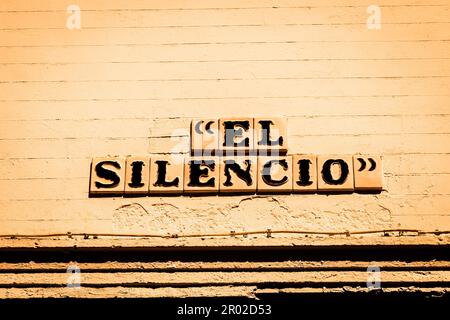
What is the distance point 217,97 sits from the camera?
5625 millimetres

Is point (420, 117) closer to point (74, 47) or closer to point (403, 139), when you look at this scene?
point (403, 139)

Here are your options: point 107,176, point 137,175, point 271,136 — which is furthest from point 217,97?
point 107,176

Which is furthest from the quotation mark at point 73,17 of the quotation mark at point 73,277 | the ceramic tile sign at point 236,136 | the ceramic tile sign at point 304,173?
the ceramic tile sign at point 304,173

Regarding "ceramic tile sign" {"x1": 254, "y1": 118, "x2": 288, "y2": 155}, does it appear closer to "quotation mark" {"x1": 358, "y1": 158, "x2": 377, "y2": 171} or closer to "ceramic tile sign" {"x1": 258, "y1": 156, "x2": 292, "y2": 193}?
"ceramic tile sign" {"x1": 258, "y1": 156, "x2": 292, "y2": 193}

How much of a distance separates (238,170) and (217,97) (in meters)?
0.83

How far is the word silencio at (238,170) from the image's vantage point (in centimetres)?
530

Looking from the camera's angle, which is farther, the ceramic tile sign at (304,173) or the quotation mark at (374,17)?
the quotation mark at (374,17)

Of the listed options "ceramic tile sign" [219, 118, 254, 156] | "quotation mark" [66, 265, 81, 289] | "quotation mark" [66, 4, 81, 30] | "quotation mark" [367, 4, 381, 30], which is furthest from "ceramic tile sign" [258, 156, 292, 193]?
"quotation mark" [66, 4, 81, 30]

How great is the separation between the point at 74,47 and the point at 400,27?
3.51m

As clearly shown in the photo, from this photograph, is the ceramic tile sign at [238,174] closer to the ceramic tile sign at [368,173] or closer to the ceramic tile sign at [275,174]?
the ceramic tile sign at [275,174]

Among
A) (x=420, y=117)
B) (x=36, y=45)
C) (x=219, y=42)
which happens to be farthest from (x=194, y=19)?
(x=420, y=117)

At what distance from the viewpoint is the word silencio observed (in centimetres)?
530

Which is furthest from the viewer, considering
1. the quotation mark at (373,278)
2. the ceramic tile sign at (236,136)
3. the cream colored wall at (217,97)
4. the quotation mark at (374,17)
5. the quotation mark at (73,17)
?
the quotation mark at (73,17)

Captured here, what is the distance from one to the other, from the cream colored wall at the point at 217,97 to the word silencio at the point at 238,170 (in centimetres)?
10
